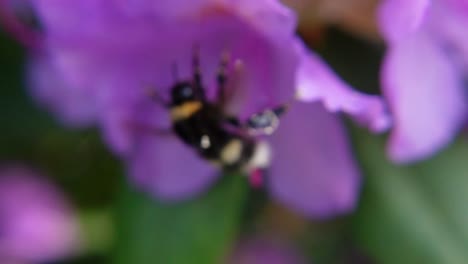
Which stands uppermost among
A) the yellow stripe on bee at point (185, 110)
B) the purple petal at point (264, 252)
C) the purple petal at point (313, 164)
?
the yellow stripe on bee at point (185, 110)

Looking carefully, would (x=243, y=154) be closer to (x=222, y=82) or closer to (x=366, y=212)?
(x=222, y=82)

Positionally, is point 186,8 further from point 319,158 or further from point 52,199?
point 52,199

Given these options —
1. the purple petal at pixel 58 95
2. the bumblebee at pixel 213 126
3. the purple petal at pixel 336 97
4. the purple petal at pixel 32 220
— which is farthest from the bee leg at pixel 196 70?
the purple petal at pixel 32 220

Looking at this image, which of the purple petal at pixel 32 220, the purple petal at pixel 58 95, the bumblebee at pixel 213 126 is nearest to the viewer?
the bumblebee at pixel 213 126

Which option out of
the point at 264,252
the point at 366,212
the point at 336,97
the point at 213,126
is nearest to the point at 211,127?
the point at 213,126

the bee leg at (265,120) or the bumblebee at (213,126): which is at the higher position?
the bee leg at (265,120)

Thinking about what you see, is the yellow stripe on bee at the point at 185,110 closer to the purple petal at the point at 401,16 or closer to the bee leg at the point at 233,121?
the bee leg at the point at 233,121
